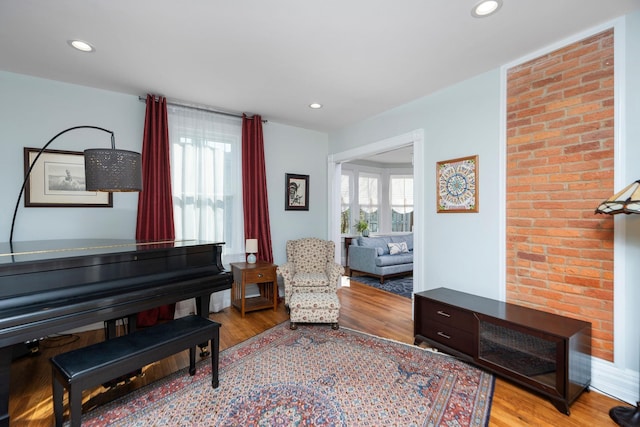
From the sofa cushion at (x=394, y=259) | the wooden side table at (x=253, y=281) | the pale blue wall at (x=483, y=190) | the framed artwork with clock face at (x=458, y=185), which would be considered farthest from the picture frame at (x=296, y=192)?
the framed artwork with clock face at (x=458, y=185)

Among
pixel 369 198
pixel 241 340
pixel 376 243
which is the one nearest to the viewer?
pixel 241 340

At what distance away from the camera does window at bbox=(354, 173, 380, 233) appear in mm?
7520

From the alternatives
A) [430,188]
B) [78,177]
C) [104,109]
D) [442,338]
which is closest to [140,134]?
[104,109]

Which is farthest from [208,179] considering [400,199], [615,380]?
[400,199]

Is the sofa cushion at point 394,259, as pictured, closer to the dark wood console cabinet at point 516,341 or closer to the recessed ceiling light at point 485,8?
the dark wood console cabinet at point 516,341

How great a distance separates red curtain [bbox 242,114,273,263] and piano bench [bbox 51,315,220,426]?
198cm

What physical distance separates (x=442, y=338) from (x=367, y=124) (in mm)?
2894

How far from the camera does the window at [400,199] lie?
7.90m

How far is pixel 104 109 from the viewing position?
10.6 ft

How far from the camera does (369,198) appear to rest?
7.65 metres

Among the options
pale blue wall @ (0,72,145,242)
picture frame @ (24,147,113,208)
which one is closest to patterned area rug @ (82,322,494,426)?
pale blue wall @ (0,72,145,242)

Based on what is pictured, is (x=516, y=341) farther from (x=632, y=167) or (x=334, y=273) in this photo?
(x=334, y=273)

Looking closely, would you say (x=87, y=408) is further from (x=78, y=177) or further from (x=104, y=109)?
(x=104, y=109)

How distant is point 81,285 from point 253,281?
199cm
